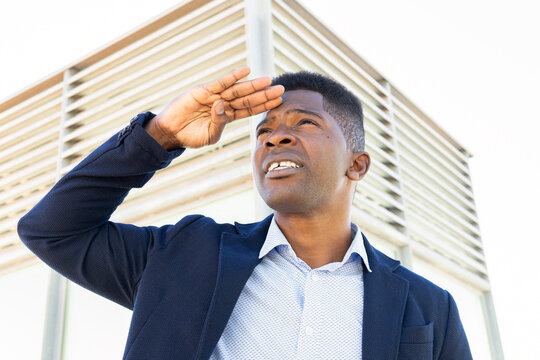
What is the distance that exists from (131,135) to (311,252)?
825mm

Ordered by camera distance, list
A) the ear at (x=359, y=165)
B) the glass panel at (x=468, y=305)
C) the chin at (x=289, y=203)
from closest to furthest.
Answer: the chin at (x=289, y=203) → the ear at (x=359, y=165) → the glass panel at (x=468, y=305)

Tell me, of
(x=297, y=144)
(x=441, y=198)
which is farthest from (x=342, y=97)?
(x=441, y=198)

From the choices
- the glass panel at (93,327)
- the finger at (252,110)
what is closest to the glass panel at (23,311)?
the glass panel at (93,327)

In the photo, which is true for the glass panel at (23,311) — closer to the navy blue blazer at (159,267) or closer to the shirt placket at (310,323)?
the navy blue blazer at (159,267)

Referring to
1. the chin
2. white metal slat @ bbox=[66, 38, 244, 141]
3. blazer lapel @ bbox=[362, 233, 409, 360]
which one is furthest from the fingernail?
white metal slat @ bbox=[66, 38, 244, 141]

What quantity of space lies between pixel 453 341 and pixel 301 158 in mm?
858

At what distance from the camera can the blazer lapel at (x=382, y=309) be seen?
2070mm

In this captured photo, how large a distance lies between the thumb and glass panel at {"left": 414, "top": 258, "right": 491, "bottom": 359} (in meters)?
3.81

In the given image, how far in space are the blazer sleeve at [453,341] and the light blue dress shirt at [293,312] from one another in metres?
0.33

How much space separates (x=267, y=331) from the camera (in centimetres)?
211

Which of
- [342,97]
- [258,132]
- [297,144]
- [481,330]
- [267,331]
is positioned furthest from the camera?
[481,330]

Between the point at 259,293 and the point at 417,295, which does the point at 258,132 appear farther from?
the point at 417,295

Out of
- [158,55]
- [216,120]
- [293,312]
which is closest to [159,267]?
[293,312]

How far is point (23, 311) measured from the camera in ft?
18.0
